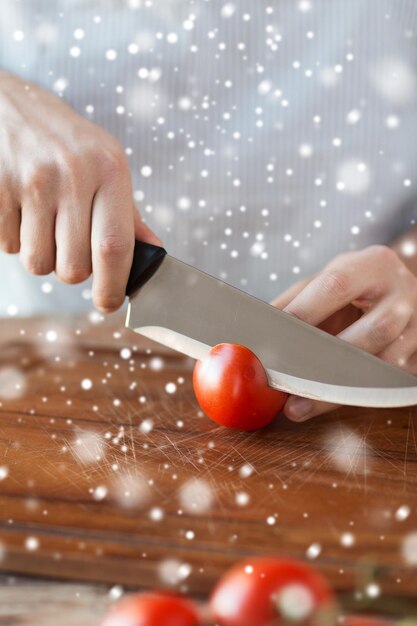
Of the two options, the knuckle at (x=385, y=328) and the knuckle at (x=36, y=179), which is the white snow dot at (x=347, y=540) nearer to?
the knuckle at (x=385, y=328)

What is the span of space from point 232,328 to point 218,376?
66 millimetres

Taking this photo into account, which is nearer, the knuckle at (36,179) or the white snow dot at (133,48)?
the knuckle at (36,179)

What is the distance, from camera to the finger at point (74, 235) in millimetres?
929

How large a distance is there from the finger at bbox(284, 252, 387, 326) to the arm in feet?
0.74

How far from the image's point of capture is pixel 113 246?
0.91 m

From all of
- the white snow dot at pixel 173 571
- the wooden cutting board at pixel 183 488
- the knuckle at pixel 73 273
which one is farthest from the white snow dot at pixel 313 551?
the knuckle at pixel 73 273

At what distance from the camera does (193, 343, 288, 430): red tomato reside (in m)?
0.85

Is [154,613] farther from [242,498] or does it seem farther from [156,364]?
[156,364]

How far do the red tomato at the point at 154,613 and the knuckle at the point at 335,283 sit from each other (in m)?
0.49

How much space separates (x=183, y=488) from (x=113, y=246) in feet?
1.03

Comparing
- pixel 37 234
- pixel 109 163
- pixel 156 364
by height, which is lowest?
pixel 156 364

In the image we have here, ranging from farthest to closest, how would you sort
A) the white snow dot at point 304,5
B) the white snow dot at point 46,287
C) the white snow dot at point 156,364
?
the white snow dot at point 46,287 < the white snow dot at point 304,5 < the white snow dot at point 156,364

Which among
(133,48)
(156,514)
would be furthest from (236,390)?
(133,48)

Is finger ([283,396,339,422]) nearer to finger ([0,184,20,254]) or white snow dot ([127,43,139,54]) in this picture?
finger ([0,184,20,254])
